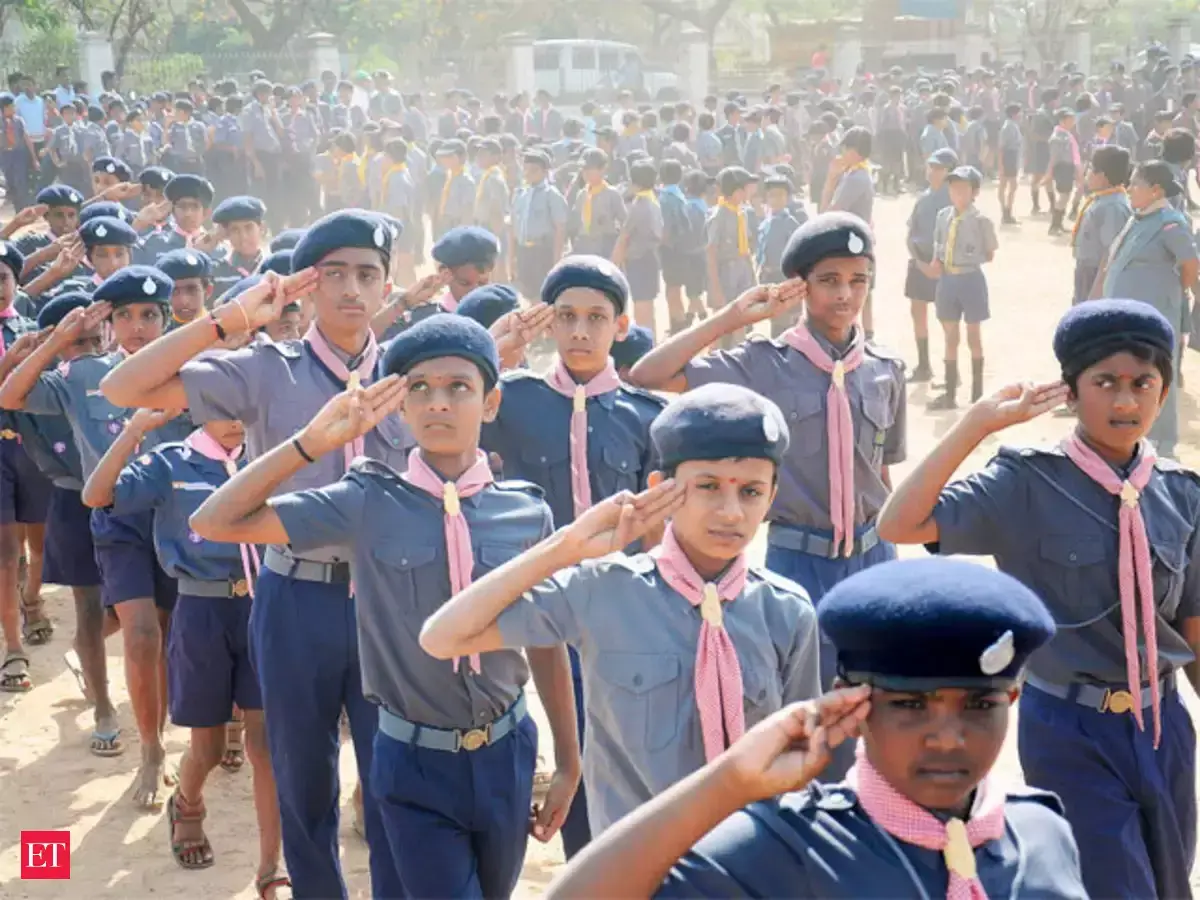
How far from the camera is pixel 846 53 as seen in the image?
48688mm

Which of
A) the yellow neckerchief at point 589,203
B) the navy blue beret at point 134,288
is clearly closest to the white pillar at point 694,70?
the yellow neckerchief at point 589,203

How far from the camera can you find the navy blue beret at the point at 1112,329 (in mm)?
4332

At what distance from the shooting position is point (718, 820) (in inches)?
98.8

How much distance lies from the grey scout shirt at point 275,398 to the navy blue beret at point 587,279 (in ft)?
2.77

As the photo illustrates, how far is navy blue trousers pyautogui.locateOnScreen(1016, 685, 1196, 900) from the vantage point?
4.30 metres

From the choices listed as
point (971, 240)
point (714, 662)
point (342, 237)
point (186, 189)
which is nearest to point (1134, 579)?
point (714, 662)

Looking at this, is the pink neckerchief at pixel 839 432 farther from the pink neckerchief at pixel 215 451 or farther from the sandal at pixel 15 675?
the sandal at pixel 15 675

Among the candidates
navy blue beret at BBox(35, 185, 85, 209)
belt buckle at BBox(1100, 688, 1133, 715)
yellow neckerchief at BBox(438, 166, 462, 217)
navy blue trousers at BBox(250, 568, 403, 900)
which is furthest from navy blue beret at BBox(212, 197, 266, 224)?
yellow neckerchief at BBox(438, 166, 462, 217)

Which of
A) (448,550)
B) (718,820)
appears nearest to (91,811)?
(448,550)

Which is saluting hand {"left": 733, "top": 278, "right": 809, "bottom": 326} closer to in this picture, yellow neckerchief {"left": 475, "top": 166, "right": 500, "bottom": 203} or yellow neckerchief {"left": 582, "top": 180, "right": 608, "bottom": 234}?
yellow neckerchief {"left": 582, "top": 180, "right": 608, "bottom": 234}

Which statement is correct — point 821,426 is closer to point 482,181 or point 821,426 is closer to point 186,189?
point 186,189

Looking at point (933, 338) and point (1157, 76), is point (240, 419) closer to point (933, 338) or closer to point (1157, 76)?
point (933, 338)

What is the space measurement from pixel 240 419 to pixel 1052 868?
3.67 meters

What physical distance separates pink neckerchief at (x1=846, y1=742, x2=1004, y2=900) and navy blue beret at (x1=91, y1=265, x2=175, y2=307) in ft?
Answer: 18.1
